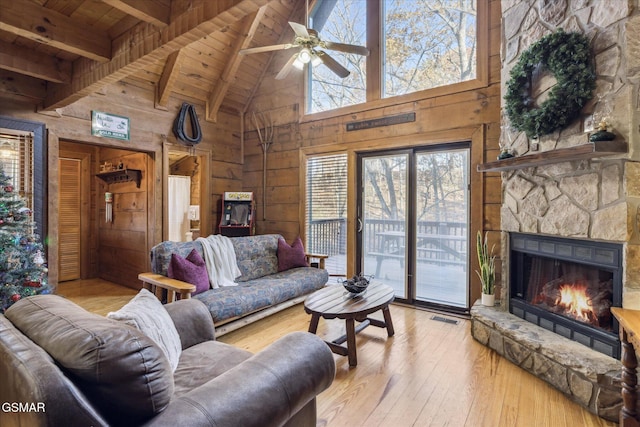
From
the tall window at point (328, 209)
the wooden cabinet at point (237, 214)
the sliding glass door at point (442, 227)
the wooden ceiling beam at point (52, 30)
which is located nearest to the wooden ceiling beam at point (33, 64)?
the wooden ceiling beam at point (52, 30)

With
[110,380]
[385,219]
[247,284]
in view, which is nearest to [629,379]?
[110,380]

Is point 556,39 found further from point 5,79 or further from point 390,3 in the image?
point 5,79

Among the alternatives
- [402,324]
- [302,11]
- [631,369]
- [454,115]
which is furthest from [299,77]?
[631,369]

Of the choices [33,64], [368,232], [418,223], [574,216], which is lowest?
[368,232]

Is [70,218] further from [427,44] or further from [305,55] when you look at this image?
[427,44]

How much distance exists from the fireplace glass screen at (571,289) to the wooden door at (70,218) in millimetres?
6560

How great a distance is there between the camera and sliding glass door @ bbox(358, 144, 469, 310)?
12.2 feet

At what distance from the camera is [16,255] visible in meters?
2.73

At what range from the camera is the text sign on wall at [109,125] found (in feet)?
12.6

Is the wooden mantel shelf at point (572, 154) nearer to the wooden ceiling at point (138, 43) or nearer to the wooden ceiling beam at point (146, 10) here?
the wooden ceiling at point (138, 43)

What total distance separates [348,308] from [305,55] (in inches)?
88.8

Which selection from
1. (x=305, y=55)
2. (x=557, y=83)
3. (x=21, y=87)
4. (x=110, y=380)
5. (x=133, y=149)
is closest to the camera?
(x=110, y=380)

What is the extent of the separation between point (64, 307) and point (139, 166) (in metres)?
4.07

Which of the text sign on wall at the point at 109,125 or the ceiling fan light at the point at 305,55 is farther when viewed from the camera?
the text sign on wall at the point at 109,125
